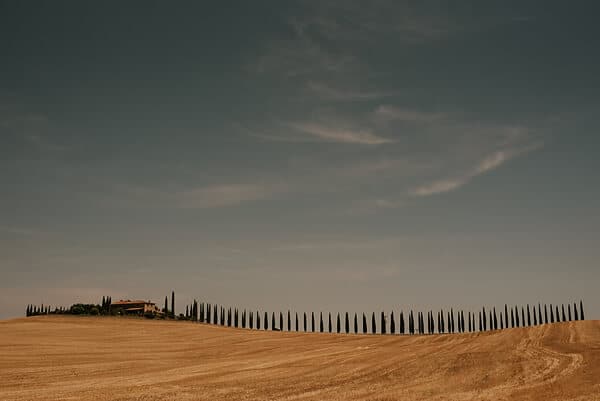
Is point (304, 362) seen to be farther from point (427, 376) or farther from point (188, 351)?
point (188, 351)

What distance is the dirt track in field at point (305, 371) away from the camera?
19812 mm

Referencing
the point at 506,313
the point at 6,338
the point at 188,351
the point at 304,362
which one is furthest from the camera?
the point at 506,313

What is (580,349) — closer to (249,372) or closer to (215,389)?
(249,372)

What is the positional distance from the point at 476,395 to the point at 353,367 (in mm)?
10840

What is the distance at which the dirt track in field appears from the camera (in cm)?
1981

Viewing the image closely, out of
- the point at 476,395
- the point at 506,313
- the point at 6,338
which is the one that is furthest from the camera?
the point at 506,313

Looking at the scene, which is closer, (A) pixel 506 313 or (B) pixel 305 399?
(B) pixel 305 399

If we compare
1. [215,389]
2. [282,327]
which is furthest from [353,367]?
[282,327]

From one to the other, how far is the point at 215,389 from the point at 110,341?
32.0m

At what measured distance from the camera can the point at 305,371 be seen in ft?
90.0

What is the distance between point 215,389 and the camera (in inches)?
877

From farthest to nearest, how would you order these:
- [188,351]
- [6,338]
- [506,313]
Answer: [506,313], [6,338], [188,351]

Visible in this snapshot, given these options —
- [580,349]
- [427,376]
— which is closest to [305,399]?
A: [427,376]

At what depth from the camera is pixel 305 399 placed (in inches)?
750
